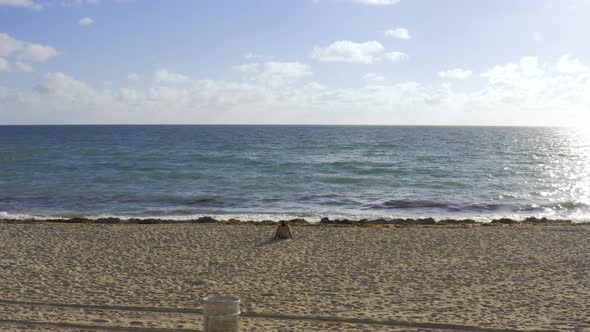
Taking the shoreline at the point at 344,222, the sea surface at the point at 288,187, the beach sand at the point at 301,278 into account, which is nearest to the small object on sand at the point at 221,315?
the beach sand at the point at 301,278

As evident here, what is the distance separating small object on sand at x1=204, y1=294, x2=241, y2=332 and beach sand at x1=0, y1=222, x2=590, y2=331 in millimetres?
1668

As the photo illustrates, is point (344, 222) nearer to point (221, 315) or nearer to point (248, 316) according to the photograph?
point (248, 316)

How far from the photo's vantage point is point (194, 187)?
28141 mm

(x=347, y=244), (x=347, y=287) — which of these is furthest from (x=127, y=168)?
(x=347, y=287)

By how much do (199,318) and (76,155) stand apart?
43557 mm

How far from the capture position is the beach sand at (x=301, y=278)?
798 centimetres

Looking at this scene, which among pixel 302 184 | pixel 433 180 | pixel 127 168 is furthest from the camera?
pixel 127 168

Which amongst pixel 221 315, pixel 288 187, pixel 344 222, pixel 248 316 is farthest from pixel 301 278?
pixel 288 187

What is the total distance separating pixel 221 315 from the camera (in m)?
5.96

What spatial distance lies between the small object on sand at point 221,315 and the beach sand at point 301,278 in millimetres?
1668

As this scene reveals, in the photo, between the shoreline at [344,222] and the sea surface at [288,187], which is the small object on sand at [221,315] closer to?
the shoreline at [344,222]

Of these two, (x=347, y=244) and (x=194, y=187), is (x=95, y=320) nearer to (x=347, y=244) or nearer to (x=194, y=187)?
(x=347, y=244)

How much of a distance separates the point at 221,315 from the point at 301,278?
4.47 meters

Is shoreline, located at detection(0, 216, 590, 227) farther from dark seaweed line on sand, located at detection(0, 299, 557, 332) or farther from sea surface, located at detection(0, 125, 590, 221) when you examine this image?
dark seaweed line on sand, located at detection(0, 299, 557, 332)
